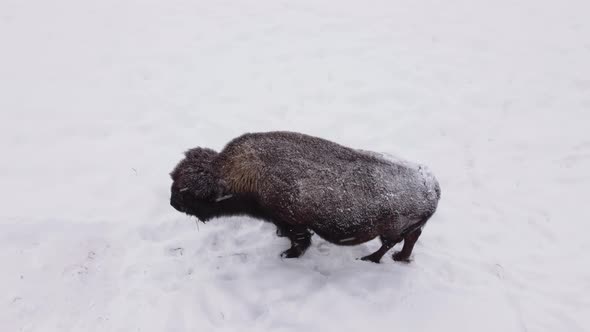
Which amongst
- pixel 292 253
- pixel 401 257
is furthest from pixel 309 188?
pixel 401 257

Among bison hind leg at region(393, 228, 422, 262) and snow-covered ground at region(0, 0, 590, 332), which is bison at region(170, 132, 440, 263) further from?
snow-covered ground at region(0, 0, 590, 332)

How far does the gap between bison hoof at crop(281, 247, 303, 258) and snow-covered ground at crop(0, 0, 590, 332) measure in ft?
0.56

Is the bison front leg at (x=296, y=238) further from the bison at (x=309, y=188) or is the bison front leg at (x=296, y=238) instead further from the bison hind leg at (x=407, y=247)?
the bison hind leg at (x=407, y=247)

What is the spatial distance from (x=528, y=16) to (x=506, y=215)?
9.99 meters

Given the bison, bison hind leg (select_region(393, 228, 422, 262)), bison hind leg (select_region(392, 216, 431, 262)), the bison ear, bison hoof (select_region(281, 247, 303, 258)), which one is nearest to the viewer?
the bison

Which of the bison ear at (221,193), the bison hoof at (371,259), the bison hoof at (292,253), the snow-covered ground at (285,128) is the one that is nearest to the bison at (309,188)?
the bison ear at (221,193)

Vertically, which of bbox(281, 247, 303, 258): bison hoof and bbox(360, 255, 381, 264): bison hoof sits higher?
bbox(281, 247, 303, 258): bison hoof

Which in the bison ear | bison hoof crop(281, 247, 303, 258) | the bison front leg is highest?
the bison ear

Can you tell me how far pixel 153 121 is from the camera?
729cm

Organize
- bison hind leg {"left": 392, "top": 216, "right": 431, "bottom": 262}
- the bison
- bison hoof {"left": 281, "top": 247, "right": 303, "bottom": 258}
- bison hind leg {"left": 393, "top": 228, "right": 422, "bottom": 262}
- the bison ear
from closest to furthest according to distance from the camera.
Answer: the bison
the bison ear
bison hind leg {"left": 392, "top": 216, "right": 431, "bottom": 262}
bison hind leg {"left": 393, "top": 228, "right": 422, "bottom": 262}
bison hoof {"left": 281, "top": 247, "right": 303, "bottom": 258}

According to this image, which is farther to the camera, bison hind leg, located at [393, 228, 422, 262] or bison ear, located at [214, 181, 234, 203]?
bison hind leg, located at [393, 228, 422, 262]

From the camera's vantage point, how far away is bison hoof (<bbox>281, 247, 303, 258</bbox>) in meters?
4.83

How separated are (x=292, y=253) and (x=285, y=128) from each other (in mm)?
3205

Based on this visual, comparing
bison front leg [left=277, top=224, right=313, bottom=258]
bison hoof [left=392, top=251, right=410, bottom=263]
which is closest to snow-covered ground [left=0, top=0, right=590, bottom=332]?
bison hoof [left=392, top=251, right=410, bottom=263]
